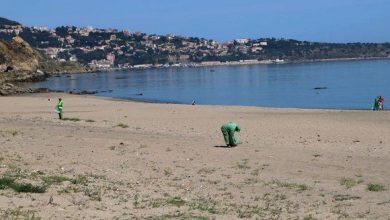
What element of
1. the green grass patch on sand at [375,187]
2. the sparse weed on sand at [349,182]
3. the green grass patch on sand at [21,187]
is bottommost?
the sparse weed on sand at [349,182]

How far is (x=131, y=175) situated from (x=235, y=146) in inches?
236

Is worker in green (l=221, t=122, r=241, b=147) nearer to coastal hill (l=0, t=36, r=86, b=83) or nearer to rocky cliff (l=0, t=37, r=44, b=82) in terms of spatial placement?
coastal hill (l=0, t=36, r=86, b=83)

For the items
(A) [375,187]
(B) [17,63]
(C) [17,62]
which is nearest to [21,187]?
(A) [375,187]

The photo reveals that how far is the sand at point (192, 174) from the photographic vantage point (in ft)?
27.9

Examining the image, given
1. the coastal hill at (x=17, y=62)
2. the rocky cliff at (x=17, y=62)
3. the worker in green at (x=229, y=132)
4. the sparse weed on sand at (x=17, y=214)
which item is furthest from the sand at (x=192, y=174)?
the rocky cliff at (x=17, y=62)

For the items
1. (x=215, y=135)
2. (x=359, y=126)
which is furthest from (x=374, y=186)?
(x=359, y=126)

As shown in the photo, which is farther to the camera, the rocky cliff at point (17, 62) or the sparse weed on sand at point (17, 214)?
the rocky cliff at point (17, 62)

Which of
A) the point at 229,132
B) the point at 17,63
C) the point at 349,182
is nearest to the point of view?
the point at 349,182

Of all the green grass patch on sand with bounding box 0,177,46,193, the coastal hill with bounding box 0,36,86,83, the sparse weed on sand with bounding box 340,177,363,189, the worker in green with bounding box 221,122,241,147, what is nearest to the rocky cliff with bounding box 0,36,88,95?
the coastal hill with bounding box 0,36,86,83

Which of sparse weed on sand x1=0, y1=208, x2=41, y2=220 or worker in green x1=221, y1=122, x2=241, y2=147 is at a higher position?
sparse weed on sand x1=0, y1=208, x2=41, y2=220

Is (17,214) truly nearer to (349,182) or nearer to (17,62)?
(349,182)

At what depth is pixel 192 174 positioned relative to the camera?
12.3 m

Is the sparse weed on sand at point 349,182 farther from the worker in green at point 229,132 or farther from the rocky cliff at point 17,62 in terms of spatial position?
the rocky cliff at point 17,62

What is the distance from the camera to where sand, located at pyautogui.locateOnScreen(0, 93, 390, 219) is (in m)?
8.50
